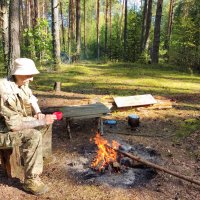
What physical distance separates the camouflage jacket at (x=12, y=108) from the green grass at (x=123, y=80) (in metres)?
7.65

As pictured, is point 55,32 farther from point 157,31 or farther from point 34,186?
point 34,186

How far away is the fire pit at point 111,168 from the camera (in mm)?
5328

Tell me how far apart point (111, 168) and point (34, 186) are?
1.52 m

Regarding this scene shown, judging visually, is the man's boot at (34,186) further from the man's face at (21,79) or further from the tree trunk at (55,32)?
the tree trunk at (55,32)

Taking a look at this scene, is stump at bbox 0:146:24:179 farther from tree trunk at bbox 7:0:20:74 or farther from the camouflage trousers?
tree trunk at bbox 7:0:20:74

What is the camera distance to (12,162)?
523cm

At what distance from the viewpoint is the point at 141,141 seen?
24.2 ft

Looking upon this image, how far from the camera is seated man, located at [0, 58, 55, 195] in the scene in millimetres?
4656

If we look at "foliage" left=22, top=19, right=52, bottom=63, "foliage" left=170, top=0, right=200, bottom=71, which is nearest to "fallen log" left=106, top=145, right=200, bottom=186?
"foliage" left=22, top=19, right=52, bottom=63

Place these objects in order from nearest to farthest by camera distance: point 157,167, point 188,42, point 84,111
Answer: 1. point 157,167
2. point 84,111
3. point 188,42

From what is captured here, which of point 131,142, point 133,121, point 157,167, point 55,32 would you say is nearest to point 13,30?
point 55,32

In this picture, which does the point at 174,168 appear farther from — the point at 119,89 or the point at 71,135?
the point at 119,89

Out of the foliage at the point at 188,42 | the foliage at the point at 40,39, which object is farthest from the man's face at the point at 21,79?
the foliage at the point at 188,42

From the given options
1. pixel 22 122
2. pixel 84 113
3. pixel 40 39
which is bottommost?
pixel 84 113
